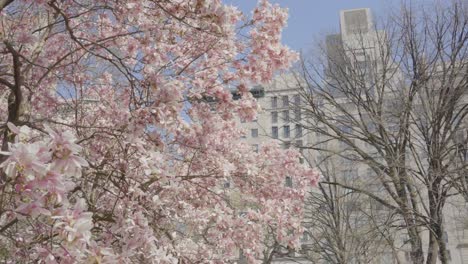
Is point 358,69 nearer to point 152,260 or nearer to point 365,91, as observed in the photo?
point 365,91

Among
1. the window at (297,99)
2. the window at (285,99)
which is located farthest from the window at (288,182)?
the window at (297,99)

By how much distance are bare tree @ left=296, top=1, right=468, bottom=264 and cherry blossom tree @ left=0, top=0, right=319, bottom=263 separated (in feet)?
8.39

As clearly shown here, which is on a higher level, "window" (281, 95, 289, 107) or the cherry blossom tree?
"window" (281, 95, 289, 107)

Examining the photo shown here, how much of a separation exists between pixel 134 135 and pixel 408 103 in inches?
260

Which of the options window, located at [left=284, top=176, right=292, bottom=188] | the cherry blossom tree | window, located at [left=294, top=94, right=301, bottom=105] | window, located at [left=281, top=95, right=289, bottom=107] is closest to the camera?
the cherry blossom tree

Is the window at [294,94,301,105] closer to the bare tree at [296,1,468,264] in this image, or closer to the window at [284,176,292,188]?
the bare tree at [296,1,468,264]

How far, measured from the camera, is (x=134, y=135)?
259 cm

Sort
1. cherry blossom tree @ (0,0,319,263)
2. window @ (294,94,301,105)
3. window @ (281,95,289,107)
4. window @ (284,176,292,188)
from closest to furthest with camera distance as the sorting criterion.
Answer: cherry blossom tree @ (0,0,319,263) < window @ (284,176,292,188) < window @ (281,95,289,107) < window @ (294,94,301,105)

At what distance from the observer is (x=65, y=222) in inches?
64.4

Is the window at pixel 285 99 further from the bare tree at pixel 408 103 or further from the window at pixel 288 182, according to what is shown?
the window at pixel 288 182

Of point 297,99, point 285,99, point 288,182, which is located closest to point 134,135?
point 288,182

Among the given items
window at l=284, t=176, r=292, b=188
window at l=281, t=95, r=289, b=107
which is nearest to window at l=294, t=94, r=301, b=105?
window at l=281, t=95, r=289, b=107

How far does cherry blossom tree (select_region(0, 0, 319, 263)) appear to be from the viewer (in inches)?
68.6

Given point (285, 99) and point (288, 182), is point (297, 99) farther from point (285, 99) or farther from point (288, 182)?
point (288, 182)
